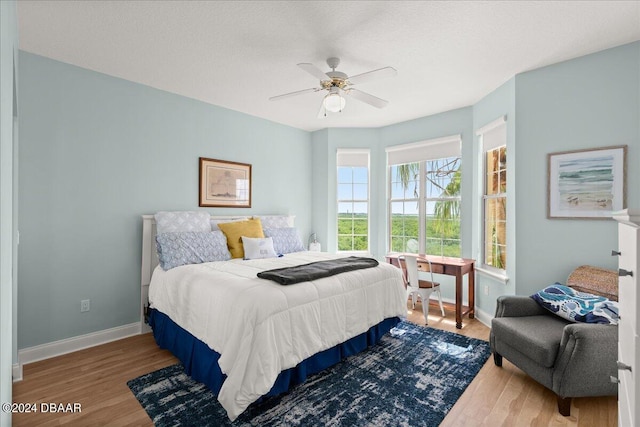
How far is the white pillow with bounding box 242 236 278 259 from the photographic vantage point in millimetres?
3631

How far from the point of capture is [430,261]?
3.84 meters

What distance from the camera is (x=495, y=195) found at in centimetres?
381

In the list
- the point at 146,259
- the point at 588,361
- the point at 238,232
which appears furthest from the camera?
the point at 238,232

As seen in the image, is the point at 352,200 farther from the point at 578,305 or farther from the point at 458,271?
the point at 578,305

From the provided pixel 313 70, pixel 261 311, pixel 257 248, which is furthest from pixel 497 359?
pixel 313 70

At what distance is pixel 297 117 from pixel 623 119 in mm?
3646

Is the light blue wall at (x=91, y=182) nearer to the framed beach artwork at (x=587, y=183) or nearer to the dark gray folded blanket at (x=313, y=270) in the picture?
the dark gray folded blanket at (x=313, y=270)

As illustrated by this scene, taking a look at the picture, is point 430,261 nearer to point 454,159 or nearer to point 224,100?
point 454,159

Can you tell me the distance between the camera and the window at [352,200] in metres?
5.35

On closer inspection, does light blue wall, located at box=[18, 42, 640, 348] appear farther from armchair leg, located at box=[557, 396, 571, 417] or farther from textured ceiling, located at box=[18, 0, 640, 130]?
armchair leg, located at box=[557, 396, 571, 417]

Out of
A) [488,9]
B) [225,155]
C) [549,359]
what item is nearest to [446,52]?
[488,9]

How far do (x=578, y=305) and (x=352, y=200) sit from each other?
345 cm

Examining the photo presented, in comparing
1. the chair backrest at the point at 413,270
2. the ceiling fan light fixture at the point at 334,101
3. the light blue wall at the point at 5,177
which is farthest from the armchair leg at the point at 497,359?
the light blue wall at the point at 5,177

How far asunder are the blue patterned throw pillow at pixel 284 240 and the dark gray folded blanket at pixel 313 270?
1.13 m
